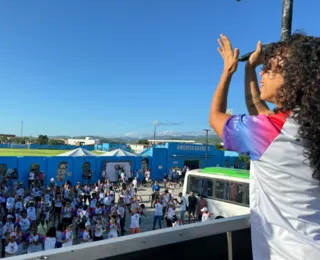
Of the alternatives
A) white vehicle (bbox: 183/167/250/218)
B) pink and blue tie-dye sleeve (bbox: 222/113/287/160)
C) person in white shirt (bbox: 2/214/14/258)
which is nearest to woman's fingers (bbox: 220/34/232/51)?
pink and blue tie-dye sleeve (bbox: 222/113/287/160)

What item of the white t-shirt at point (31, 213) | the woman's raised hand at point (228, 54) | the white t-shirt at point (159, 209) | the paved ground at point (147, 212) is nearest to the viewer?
the woman's raised hand at point (228, 54)

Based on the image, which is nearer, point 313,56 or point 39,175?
point 313,56

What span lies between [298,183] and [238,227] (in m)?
1.27

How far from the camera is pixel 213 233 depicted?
2146 millimetres

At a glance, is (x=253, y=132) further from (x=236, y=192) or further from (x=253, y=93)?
(x=236, y=192)

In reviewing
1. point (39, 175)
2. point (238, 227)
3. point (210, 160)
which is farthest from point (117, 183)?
point (238, 227)

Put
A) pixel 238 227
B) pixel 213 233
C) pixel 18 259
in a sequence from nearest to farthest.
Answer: pixel 18 259 → pixel 213 233 → pixel 238 227

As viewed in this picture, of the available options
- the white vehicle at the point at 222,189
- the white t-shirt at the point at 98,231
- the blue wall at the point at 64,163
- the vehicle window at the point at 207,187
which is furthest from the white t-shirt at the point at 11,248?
the blue wall at the point at 64,163

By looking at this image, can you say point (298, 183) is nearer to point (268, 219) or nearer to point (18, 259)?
point (268, 219)

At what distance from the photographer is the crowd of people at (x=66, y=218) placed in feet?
27.6

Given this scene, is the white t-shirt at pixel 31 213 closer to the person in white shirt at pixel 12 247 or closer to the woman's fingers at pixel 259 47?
the person in white shirt at pixel 12 247

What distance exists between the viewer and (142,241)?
176 centimetres

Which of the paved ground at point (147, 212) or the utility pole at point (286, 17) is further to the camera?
the paved ground at point (147, 212)

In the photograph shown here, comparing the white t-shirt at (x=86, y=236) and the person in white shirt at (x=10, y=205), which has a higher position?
the person in white shirt at (x=10, y=205)
